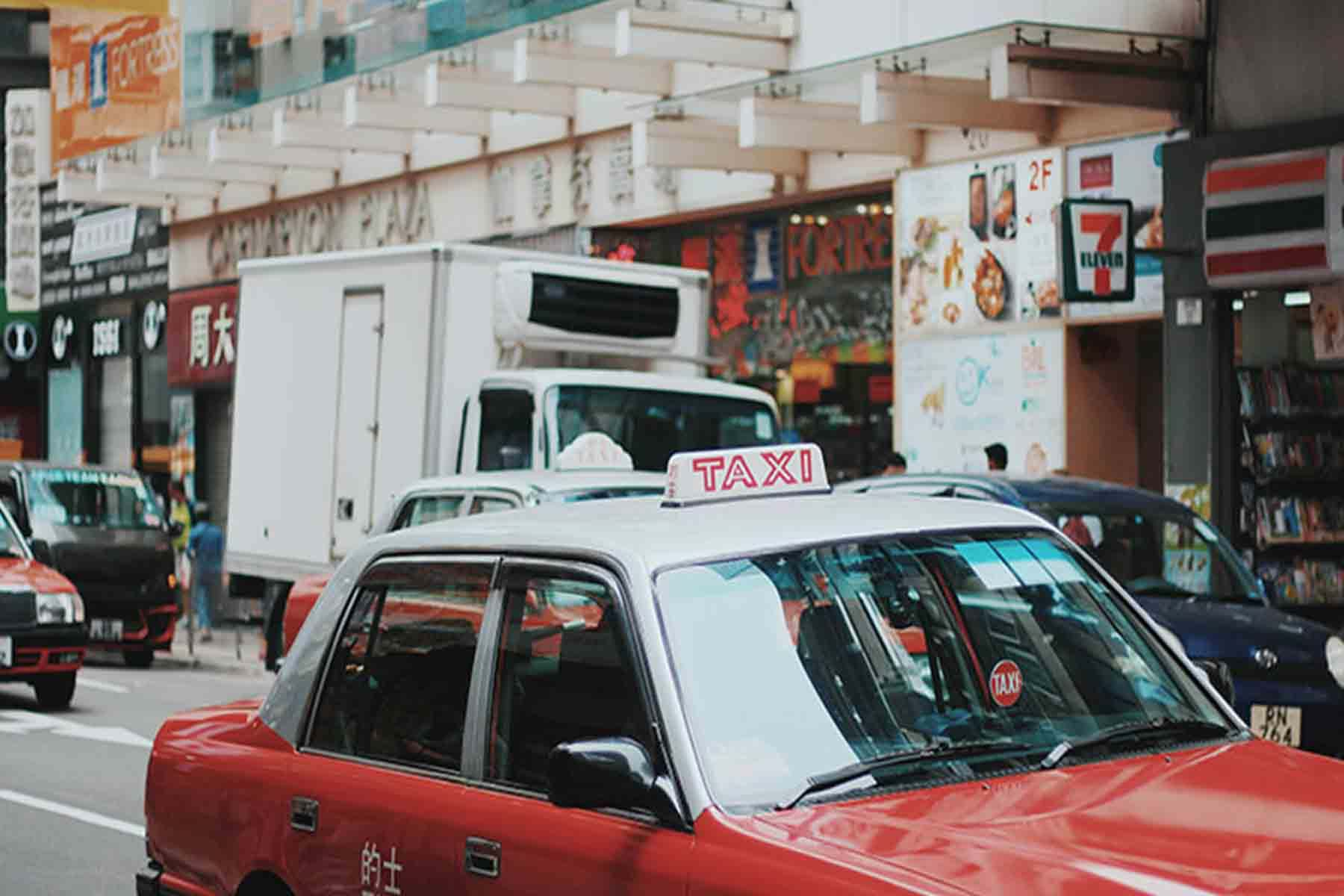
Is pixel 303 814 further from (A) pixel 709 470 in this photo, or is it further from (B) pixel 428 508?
(B) pixel 428 508

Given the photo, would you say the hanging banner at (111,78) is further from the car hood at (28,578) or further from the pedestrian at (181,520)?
the car hood at (28,578)

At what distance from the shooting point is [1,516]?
17406 millimetres

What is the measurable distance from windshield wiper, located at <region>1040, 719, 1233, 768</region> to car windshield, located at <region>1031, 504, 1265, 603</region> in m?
6.58

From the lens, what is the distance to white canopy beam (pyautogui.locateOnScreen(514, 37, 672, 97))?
21688mm

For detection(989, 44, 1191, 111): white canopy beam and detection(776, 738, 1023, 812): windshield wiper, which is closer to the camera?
detection(776, 738, 1023, 812): windshield wiper

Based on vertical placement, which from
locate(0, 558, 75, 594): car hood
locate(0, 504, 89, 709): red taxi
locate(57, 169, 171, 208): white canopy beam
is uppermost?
locate(57, 169, 171, 208): white canopy beam

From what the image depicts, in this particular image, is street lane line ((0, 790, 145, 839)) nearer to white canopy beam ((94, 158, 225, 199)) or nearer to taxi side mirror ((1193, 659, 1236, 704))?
taxi side mirror ((1193, 659, 1236, 704))

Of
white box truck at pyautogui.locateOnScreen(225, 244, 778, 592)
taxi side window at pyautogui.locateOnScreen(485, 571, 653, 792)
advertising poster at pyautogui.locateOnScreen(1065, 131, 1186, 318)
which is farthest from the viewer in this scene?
advertising poster at pyautogui.locateOnScreen(1065, 131, 1186, 318)

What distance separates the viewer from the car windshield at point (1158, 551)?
11.6 metres

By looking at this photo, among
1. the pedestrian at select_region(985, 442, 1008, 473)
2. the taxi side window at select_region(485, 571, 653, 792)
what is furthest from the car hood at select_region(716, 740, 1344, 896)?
the pedestrian at select_region(985, 442, 1008, 473)

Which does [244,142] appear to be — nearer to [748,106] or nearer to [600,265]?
[748,106]

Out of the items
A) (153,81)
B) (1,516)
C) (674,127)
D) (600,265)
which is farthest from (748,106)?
(153,81)

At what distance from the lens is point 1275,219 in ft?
53.9

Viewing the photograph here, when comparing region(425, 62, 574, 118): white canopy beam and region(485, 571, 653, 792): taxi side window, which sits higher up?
region(425, 62, 574, 118): white canopy beam
